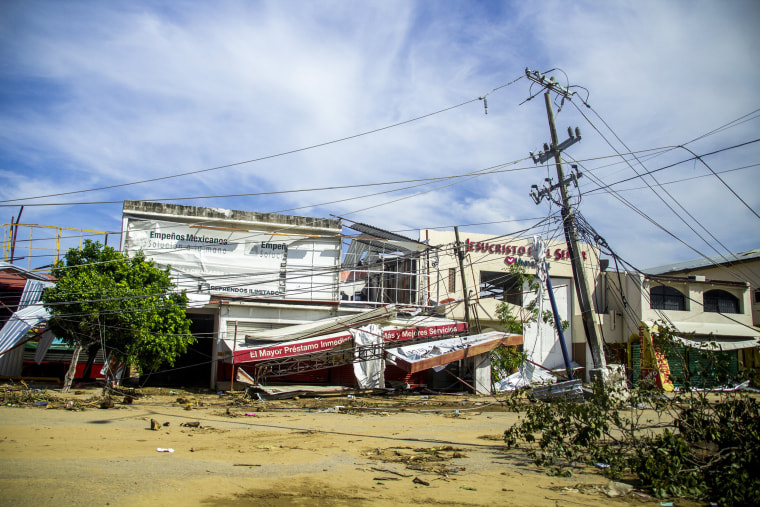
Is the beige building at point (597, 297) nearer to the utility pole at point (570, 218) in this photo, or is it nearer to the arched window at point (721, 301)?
the arched window at point (721, 301)

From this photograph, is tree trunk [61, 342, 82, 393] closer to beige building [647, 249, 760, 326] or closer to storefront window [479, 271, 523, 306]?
storefront window [479, 271, 523, 306]

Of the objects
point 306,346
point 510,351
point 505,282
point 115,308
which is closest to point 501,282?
point 505,282

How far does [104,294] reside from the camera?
55.8ft

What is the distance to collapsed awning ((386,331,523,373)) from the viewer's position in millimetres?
18422

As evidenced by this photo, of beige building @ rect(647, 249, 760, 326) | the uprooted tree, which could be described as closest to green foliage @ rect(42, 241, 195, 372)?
the uprooted tree

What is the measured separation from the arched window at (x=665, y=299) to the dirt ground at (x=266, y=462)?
18.7 meters

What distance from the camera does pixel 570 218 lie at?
46.1 feet

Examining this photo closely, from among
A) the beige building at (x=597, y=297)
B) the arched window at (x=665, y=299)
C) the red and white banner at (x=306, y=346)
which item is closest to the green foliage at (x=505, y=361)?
the red and white banner at (x=306, y=346)

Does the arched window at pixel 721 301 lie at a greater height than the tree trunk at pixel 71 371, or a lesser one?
greater

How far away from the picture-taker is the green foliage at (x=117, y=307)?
55.0ft

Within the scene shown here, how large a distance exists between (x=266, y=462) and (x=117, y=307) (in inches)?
470

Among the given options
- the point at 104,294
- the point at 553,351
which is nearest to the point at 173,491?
the point at 104,294

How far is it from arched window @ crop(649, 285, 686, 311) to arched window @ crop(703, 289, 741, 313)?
137cm

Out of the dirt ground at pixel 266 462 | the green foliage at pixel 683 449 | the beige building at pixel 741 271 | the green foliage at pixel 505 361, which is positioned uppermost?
the beige building at pixel 741 271
